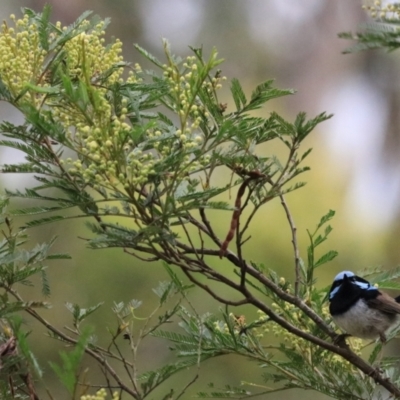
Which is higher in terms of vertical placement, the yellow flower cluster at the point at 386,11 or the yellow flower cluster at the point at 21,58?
the yellow flower cluster at the point at 21,58

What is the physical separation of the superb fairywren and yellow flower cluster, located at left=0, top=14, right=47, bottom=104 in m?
0.77

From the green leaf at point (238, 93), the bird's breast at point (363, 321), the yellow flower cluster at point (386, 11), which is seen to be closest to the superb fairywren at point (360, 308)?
the bird's breast at point (363, 321)

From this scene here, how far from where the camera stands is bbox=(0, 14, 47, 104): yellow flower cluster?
836mm

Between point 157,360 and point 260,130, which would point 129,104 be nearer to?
point 260,130

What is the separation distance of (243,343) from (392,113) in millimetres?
3210

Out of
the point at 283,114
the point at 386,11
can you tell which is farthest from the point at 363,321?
the point at 283,114

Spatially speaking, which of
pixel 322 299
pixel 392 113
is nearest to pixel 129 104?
pixel 322 299

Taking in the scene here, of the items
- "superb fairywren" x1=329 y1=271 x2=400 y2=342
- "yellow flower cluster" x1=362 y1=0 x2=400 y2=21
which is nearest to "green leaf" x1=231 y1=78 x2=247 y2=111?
"yellow flower cluster" x1=362 y1=0 x2=400 y2=21

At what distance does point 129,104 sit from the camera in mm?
937

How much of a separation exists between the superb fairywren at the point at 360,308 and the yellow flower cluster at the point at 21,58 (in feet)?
2.54

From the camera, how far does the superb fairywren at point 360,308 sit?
1.37 metres

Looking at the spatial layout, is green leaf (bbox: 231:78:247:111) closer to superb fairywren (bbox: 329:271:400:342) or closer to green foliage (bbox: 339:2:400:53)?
green foliage (bbox: 339:2:400:53)

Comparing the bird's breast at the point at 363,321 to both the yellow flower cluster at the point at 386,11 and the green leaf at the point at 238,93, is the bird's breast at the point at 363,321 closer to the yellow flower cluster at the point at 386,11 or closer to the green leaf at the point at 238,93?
the green leaf at the point at 238,93

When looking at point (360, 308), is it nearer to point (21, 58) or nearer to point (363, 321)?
point (363, 321)
